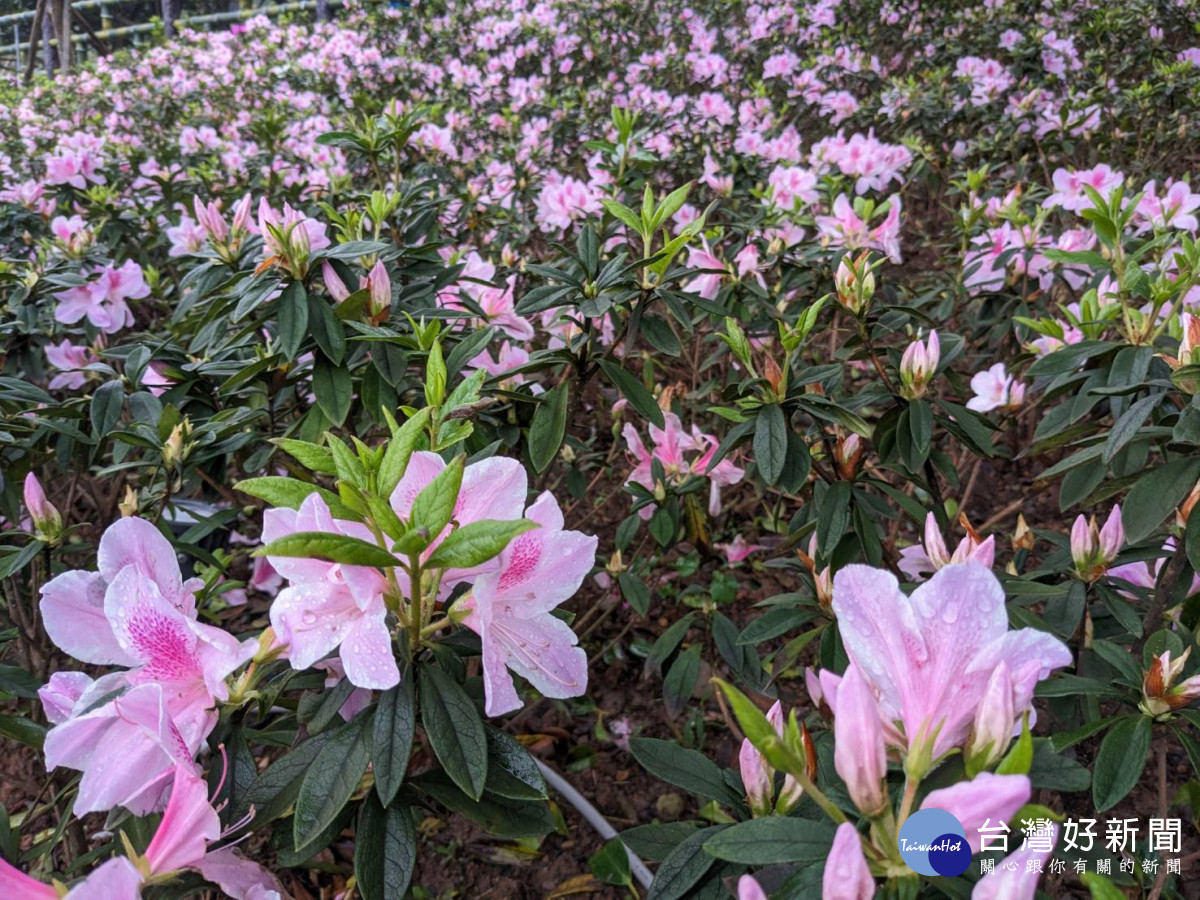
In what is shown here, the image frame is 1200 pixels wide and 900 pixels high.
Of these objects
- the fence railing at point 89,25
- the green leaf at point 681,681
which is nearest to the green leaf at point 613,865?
the green leaf at point 681,681

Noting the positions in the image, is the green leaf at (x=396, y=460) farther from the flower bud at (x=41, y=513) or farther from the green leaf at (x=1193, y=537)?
the green leaf at (x=1193, y=537)

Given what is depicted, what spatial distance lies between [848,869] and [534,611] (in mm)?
349

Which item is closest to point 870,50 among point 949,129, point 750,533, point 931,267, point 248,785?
point 949,129

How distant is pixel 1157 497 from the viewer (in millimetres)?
1101

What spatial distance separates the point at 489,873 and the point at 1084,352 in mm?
1547

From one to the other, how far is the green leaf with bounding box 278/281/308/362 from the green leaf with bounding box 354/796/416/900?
68cm

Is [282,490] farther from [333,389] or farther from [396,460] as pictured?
[333,389]

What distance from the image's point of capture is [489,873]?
1.75m

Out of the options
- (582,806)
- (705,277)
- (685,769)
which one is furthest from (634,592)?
(685,769)

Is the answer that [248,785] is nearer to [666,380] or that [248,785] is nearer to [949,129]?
[666,380]

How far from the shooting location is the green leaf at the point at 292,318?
1.24 metres

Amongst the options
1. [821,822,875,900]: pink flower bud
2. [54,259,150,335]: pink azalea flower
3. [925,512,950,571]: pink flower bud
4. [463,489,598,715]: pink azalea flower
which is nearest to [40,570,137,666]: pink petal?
[463,489,598,715]: pink azalea flower

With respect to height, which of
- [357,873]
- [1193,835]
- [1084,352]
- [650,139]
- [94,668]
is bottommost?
[1193,835]

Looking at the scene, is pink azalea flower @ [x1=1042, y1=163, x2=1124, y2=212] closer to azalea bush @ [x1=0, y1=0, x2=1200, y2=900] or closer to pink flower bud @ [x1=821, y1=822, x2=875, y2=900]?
azalea bush @ [x1=0, y1=0, x2=1200, y2=900]
